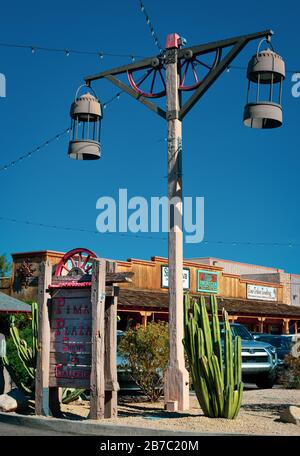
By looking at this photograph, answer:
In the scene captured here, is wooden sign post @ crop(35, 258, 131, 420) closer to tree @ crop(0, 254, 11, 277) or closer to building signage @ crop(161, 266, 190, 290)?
building signage @ crop(161, 266, 190, 290)

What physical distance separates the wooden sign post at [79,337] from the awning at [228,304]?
39.3 feet

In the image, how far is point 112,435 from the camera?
30.3 feet

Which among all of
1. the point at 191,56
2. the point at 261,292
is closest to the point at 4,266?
the point at 261,292

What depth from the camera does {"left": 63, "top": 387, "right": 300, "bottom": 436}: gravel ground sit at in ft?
30.6

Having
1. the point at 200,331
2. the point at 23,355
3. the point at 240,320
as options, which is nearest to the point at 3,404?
the point at 23,355

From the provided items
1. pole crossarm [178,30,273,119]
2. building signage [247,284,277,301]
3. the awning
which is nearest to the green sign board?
the awning

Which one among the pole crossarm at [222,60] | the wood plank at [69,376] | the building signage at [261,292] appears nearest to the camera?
the wood plank at [69,376]

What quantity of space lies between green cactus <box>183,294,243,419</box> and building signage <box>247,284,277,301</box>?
30835 mm

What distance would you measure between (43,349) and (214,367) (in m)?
2.88

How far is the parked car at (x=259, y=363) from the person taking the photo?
1833 cm

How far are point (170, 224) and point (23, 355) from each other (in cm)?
354

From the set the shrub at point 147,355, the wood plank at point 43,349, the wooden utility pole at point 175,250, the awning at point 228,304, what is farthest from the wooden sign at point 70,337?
the awning at point 228,304

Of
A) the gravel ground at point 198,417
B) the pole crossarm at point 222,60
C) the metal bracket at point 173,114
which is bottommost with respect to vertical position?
the gravel ground at point 198,417

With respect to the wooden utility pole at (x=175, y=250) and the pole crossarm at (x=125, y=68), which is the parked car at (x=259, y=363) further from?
the pole crossarm at (x=125, y=68)
